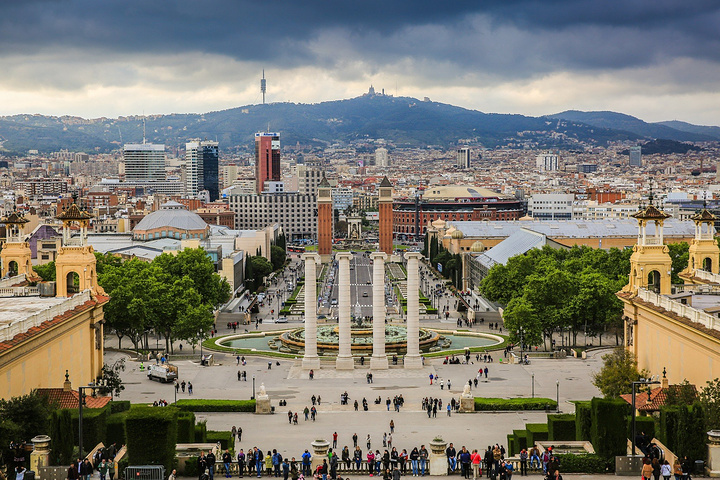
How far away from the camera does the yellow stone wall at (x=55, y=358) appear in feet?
124

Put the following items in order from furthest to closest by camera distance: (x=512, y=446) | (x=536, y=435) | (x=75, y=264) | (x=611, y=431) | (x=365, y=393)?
(x=365, y=393), (x=75, y=264), (x=512, y=446), (x=536, y=435), (x=611, y=431)

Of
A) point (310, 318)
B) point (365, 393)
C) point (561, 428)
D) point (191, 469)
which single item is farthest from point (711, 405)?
point (310, 318)

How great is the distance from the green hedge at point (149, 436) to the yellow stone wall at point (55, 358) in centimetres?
660

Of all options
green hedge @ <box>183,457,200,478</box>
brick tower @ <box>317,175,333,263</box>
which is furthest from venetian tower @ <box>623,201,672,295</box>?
brick tower @ <box>317,175,333,263</box>

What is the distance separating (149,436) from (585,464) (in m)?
15.3

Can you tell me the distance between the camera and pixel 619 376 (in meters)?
47.9

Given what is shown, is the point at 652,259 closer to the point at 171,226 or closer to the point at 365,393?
the point at 365,393

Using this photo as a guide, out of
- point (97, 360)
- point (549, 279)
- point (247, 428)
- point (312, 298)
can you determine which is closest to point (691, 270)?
point (549, 279)

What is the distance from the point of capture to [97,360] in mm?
51844

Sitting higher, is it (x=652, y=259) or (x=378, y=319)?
(x=652, y=259)

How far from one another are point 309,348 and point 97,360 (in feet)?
62.2

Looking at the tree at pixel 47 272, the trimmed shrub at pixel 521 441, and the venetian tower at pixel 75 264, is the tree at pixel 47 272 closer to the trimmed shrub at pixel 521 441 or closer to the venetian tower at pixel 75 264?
the venetian tower at pixel 75 264

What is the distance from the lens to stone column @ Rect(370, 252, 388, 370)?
2625 inches

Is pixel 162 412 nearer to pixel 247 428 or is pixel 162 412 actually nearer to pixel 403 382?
pixel 247 428
